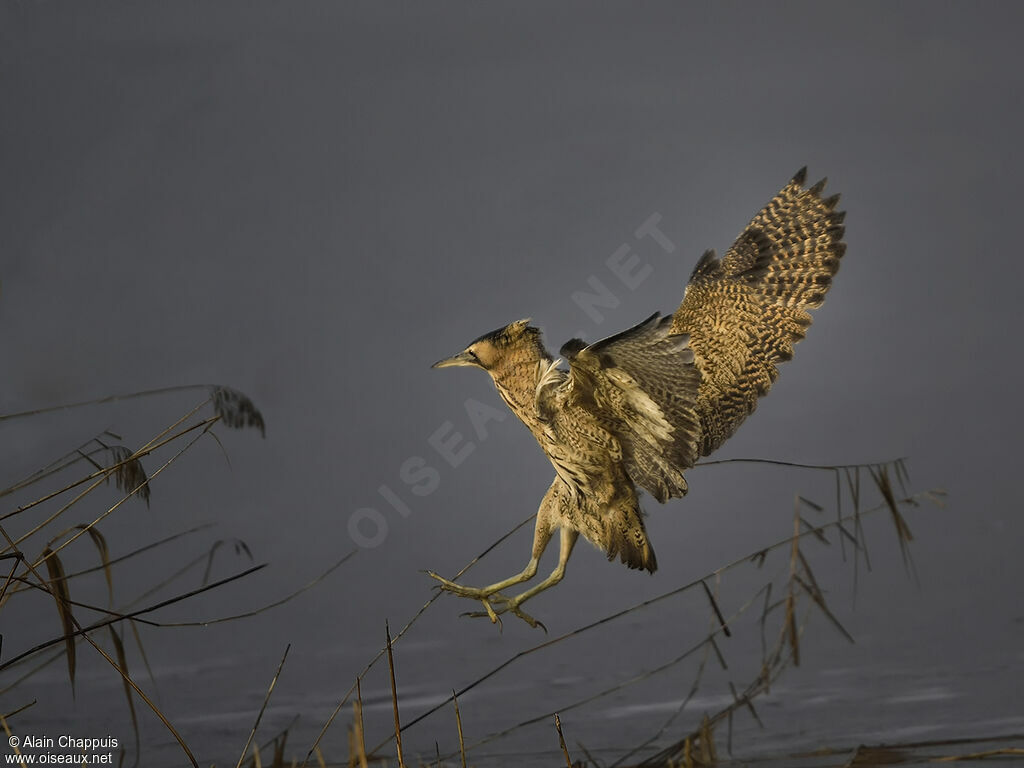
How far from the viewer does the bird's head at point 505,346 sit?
80.4 inches

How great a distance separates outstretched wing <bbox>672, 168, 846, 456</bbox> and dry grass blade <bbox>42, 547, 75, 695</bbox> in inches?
55.2

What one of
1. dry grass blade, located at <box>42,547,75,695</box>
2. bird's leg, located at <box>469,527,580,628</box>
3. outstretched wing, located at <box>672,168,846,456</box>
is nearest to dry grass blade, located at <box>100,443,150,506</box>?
dry grass blade, located at <box>42,547,75,695</box>

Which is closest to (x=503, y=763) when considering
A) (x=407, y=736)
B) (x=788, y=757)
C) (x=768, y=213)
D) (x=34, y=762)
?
(x=407, y=736)

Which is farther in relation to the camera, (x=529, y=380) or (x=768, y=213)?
(x=768, y=213)

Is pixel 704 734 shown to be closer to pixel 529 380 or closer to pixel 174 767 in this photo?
pixel 529 380

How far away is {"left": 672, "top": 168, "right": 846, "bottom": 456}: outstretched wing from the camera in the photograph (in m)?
2.45

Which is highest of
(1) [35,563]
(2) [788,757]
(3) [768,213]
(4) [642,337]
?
(3) [768,213]

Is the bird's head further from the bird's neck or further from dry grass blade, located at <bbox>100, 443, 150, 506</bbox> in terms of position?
dry grass blade, located at <bbox>100, 443, 150, 506</bbox>

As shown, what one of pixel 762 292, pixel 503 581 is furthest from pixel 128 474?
pixel 762 292

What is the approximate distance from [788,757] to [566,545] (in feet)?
4.84

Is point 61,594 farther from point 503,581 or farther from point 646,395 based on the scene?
point 646,395

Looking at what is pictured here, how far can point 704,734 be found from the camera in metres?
2.43

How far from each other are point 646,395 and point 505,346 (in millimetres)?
294

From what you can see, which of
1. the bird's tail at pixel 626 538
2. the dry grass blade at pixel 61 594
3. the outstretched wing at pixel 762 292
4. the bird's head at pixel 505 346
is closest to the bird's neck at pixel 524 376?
the bird's head at pixel 505 346
